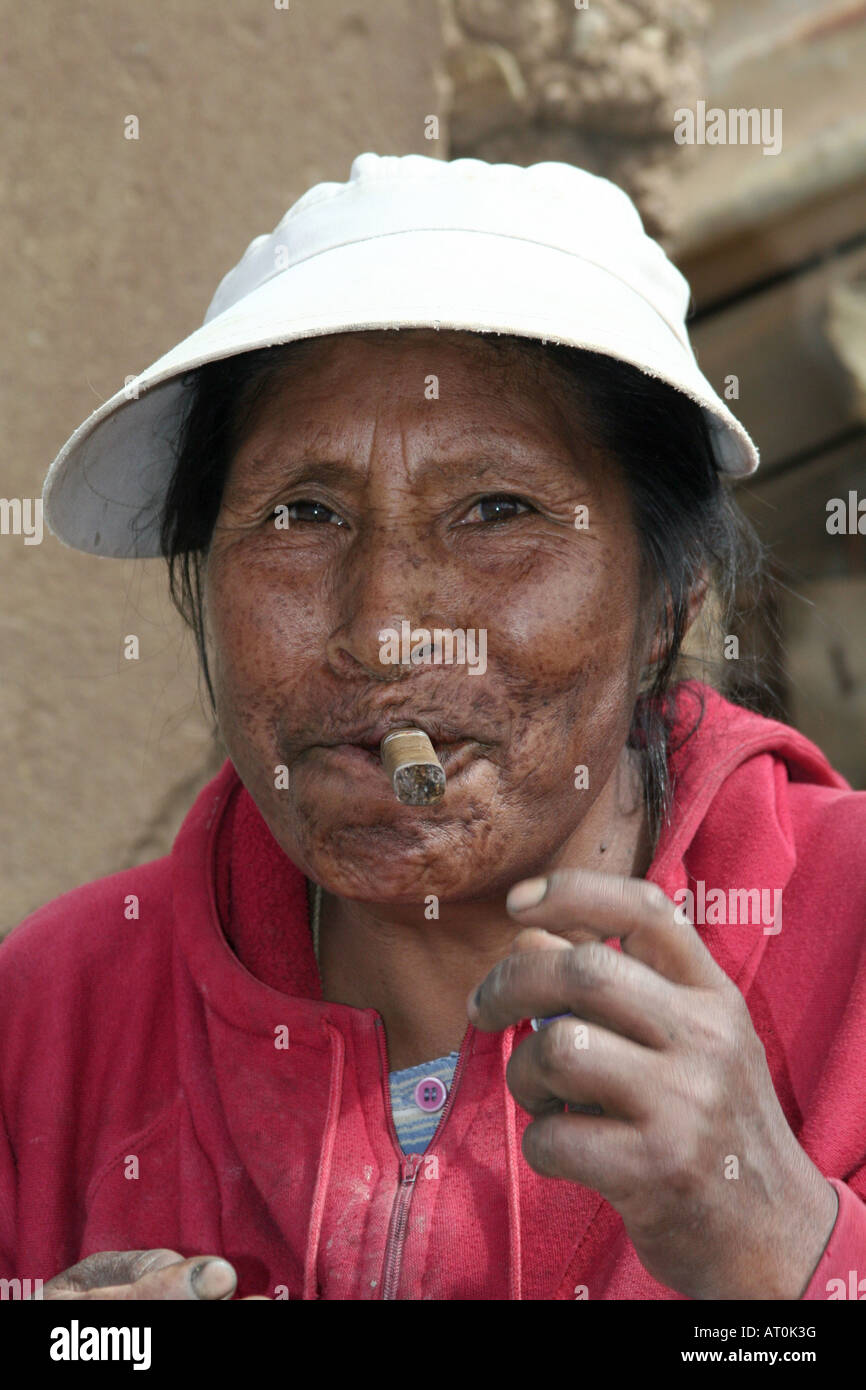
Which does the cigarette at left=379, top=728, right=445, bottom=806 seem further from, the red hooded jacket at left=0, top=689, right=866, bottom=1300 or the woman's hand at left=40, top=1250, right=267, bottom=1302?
the woman's hand at left=40, top=1250, right=267, bottom=1302

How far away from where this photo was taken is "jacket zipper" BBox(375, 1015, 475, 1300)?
4.98 ft

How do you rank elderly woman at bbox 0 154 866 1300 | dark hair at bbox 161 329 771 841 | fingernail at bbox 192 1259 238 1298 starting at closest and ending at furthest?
1. fingernail at bbox 192 1259 238 1298
2. elderly woman at bbox 0 154 866 1300
3. dark hair at bbox 161 329 771 841

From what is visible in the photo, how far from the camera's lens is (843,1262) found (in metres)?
1.24

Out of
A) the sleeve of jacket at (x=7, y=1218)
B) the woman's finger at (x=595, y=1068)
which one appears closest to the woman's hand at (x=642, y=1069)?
the woman's finger at (x=595, y=1068)

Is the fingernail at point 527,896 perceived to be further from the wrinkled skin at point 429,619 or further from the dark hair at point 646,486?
the dark hair at point 646,486

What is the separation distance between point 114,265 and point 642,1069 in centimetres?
170

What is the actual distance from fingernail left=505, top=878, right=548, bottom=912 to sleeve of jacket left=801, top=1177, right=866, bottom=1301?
38 cm

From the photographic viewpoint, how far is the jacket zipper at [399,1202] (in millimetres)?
1518

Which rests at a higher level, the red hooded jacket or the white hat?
the white hat

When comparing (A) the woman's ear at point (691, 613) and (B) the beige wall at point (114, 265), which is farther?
(B) the beige wall at point (114, 265)

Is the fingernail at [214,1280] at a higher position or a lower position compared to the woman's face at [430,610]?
lower

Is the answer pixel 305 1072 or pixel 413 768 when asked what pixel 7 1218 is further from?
pixel 413 768

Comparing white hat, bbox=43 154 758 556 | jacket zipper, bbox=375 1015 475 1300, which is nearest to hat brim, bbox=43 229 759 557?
white hat, bbox=43 154 758 556
